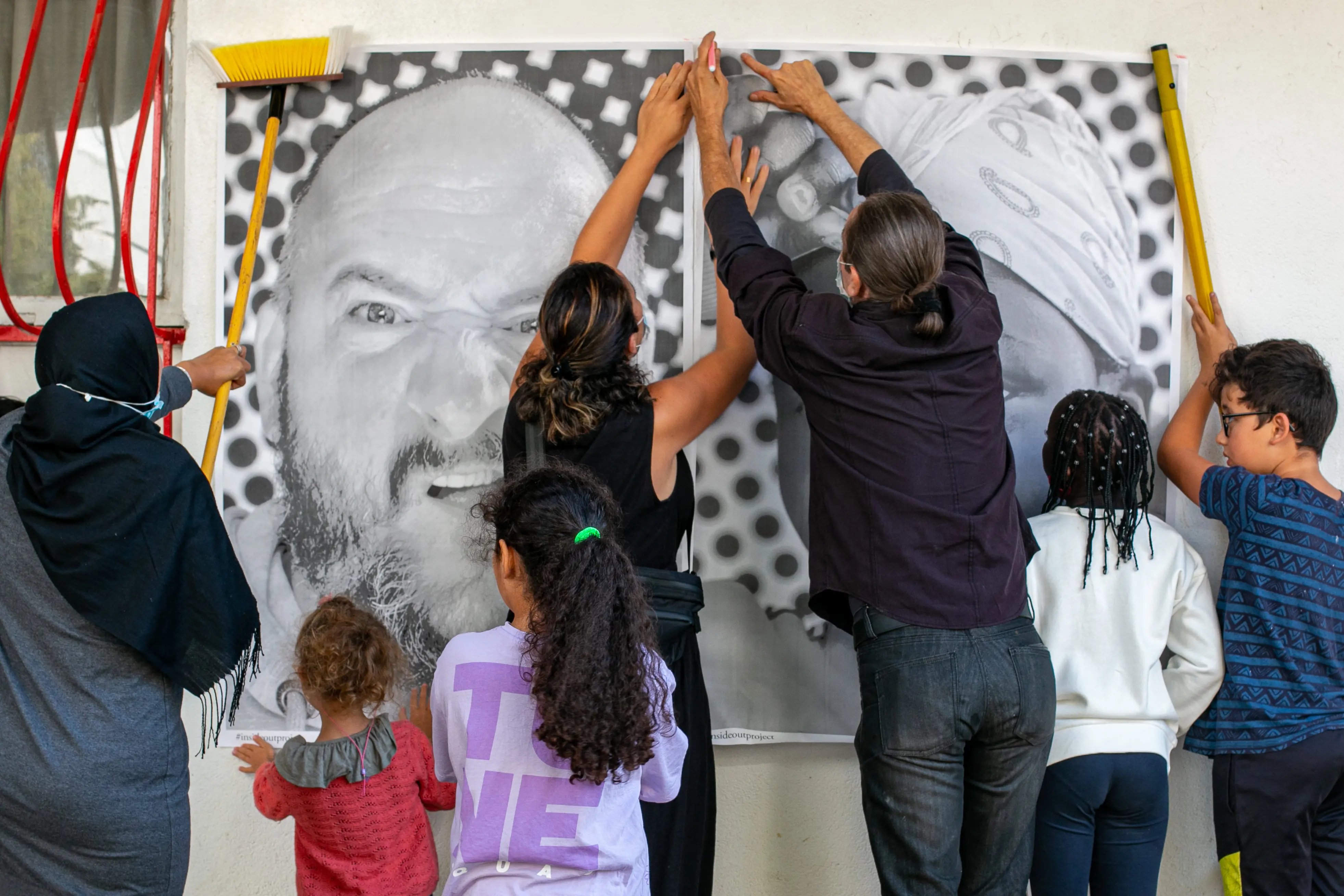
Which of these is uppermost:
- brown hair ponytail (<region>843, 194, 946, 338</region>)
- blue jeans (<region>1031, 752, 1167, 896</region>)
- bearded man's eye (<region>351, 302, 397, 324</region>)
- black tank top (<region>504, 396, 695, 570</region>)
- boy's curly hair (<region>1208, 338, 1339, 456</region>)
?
bearded man's eye (<region>351, 302, 397, 324</region>)

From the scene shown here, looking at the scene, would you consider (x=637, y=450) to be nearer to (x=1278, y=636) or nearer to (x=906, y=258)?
(x=906, y=258)

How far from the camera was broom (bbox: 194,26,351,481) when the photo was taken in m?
2.13

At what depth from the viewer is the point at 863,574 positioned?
161cm

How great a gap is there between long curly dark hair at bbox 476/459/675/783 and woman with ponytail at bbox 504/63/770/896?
32 centimetres

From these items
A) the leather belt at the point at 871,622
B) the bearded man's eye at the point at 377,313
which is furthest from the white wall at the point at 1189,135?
the leather belt at the point at 871,622

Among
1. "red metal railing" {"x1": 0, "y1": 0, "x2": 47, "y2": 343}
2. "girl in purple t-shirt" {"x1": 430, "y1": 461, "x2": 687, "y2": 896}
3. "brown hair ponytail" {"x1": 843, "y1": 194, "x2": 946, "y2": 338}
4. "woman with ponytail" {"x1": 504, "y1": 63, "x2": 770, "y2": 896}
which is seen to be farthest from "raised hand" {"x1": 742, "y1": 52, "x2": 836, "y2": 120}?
"red metal railing" {"x1": 0, "y1": 0, "x2": 47, "y2": 343}

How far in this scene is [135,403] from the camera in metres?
1.53

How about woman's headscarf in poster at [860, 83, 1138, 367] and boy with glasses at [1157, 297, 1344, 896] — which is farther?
woman's headscarf in poster at [860, 83, 1138, 367]

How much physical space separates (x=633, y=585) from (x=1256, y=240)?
5.77 ft

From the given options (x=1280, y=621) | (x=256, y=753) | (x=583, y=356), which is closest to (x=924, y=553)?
(x=583, y=356)

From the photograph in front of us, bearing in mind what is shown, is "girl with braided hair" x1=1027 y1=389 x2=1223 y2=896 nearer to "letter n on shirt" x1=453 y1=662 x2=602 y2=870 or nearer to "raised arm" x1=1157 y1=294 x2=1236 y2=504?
"raised arm" x1=1157 y1=294 x2=1236 y2=504

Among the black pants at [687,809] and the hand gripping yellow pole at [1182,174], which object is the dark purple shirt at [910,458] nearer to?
the black pants at [687,809]

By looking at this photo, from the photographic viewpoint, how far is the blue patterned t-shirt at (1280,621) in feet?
6.17

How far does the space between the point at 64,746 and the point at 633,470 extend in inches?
37.9
